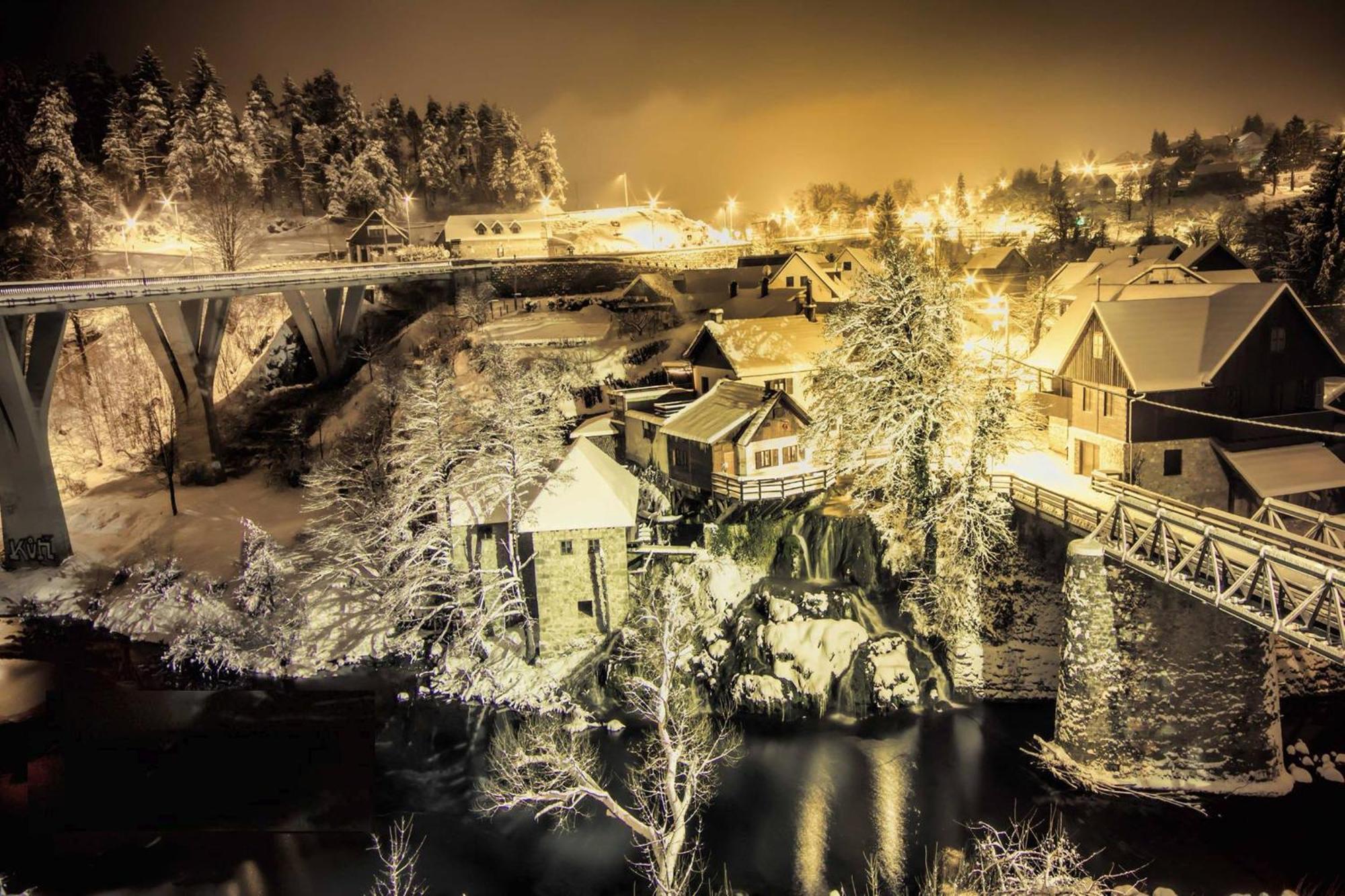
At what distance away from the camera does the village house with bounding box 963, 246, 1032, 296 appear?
6316 cm

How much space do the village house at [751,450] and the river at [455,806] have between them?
852 cm

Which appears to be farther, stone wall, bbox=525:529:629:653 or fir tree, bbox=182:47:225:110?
fir tree, bbox=182:47:225:110

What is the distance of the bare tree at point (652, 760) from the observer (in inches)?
589

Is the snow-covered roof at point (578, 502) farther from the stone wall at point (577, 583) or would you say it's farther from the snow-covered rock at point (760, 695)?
the snow-covered rock at point (760, 695)

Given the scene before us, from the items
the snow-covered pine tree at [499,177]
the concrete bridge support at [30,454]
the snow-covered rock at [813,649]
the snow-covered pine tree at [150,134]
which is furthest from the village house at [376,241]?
the snow-covered rock at [813,649]

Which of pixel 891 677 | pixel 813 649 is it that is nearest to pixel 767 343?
pixel 813 649

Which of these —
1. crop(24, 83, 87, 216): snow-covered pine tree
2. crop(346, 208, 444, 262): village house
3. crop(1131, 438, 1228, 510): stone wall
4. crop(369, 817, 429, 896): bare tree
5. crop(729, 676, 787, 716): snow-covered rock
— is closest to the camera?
crop(369, 817, 429, 896): bare tree

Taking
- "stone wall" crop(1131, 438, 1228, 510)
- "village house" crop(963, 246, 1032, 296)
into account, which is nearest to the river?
"stone wall" crop(1131, 438, 1228, 510)

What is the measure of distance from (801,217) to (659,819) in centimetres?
10877

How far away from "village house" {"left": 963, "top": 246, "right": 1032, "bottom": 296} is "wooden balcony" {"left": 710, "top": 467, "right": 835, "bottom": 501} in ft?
129

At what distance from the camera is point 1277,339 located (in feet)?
93.0

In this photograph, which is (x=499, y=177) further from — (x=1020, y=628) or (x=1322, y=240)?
(x=1020, y=628)

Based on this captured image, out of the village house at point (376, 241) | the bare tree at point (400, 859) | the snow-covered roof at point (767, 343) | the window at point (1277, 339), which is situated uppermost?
the village house at point (376, 241)

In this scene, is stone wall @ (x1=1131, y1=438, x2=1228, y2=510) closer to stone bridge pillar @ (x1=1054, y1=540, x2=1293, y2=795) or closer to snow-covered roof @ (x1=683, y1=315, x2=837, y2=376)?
stone bridge pillar @ (x1=1054, y1=540, x2=1293, y2=795)
